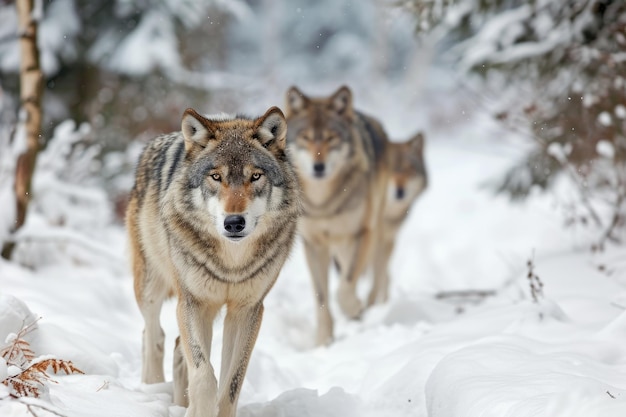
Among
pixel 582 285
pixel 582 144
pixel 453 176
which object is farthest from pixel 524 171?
pixel 453 176

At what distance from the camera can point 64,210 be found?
866 cm

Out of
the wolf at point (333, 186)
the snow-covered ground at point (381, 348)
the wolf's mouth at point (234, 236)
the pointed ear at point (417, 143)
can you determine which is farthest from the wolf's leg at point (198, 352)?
the pointed ear at point (417, 143)

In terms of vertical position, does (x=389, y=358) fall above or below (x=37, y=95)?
below

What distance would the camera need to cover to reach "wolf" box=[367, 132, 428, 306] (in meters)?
9.32

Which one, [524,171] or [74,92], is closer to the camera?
[524,171]

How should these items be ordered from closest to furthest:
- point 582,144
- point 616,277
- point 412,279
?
point 616,277 → point 582,144 → point 412,279

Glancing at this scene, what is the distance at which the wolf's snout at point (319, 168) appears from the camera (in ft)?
24.9

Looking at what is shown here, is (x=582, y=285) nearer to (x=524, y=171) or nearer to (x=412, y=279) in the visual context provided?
(x=524, y=171)

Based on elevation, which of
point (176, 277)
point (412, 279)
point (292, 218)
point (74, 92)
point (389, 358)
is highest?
point (74, 92)

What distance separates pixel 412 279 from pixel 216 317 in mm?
7851

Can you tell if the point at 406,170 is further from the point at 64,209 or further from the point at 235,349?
the point at 235,349

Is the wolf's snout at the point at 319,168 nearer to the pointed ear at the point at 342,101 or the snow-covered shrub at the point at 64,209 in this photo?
the pointed ear at the point at 342,101

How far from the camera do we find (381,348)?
19.9 ft

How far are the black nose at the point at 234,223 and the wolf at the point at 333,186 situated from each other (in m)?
3.89
